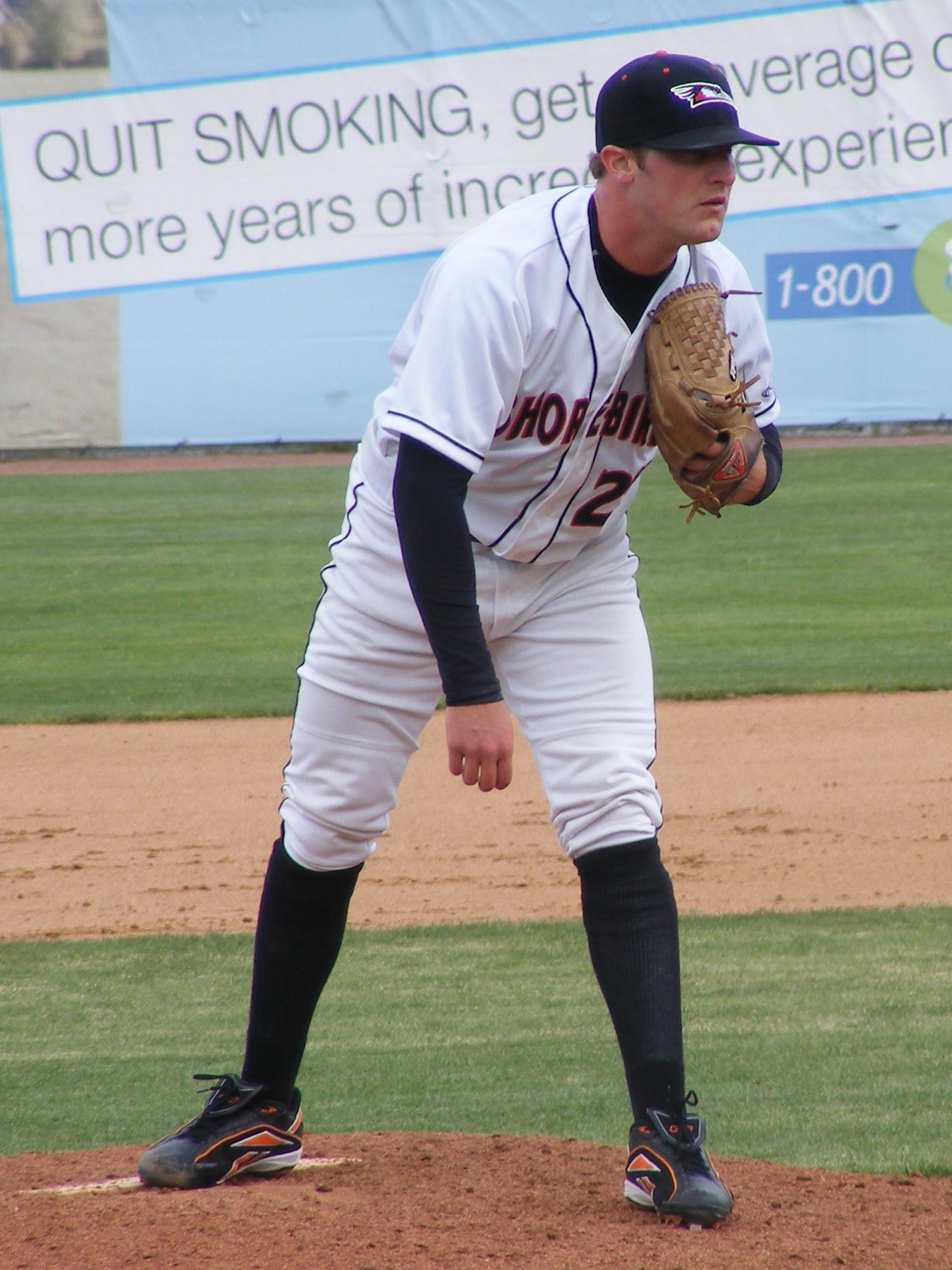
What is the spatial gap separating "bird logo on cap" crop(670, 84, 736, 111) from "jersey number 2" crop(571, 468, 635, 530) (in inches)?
21.9

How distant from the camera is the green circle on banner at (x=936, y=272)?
53.0ft

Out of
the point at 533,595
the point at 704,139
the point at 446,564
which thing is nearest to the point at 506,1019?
the point at 533,595

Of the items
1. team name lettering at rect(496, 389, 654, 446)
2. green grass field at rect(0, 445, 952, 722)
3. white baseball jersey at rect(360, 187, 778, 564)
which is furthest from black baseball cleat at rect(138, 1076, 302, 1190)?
green grass field at rect(0, 445, 952, 722)

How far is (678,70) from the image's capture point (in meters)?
2.32

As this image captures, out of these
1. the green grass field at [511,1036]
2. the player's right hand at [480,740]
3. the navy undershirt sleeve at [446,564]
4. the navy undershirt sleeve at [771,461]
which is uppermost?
the navy undershirt sleeve at [771,461]

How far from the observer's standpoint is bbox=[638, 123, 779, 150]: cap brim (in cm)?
227

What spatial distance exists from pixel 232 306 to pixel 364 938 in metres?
12.9

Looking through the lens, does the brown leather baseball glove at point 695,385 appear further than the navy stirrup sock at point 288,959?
No

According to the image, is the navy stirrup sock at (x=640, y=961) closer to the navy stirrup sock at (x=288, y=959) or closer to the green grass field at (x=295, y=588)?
the navy stirrup sock at (x=288, y=959)

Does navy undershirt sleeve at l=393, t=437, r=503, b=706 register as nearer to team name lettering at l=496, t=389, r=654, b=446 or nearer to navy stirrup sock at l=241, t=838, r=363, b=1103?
team name lettering at l=496, t=389, r=654, b=446

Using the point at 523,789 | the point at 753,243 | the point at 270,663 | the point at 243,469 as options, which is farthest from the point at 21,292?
the point at 523,789

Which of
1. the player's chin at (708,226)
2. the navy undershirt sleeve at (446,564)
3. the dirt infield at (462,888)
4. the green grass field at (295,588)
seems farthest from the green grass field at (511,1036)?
the green grass field at (295,588)

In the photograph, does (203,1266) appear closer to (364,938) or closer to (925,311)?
(364,938)

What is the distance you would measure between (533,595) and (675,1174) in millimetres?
872
